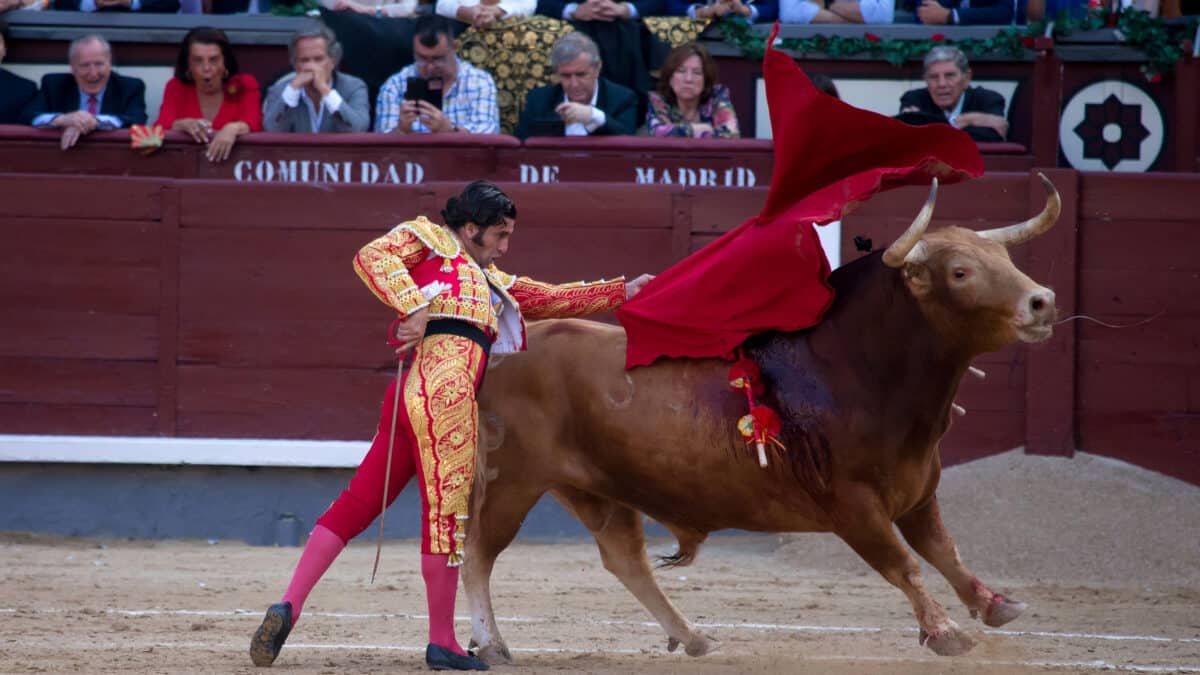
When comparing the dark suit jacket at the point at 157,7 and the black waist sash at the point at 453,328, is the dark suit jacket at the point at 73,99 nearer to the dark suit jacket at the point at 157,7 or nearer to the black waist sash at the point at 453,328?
the dark suit jacket at the point at 157,7

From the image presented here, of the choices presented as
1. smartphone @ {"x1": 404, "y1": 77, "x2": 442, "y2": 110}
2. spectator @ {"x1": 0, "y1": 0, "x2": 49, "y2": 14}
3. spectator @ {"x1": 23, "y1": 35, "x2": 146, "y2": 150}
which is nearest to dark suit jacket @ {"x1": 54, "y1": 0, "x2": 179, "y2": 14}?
spectator @ {"x1": 0, "y1": 0, "x2": 49, "y2": 14}

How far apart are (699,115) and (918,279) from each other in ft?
11.8

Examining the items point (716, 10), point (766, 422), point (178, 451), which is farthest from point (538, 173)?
point (766, 422)

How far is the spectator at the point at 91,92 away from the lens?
25.7ft

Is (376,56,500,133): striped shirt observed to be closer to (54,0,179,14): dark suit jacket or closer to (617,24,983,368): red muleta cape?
(54,0,179,14): dark suit jacket

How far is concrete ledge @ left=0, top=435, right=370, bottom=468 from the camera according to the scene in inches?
295

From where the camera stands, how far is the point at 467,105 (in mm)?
7812

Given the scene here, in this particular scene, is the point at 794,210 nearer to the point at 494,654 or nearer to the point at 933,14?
the point at 494,654

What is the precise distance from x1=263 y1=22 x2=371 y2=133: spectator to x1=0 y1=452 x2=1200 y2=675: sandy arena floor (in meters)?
1.93

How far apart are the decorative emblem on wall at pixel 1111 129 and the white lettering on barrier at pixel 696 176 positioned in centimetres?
157

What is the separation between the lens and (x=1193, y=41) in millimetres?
7887

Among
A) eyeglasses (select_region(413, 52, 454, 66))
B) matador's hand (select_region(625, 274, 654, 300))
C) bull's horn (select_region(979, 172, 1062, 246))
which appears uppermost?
eyeglasses (select_region(413, 52, 454, 66))

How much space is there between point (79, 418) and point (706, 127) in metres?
3.06

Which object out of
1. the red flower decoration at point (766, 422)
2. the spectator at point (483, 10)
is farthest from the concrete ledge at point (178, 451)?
the red flower decoration at point (766, 422)
